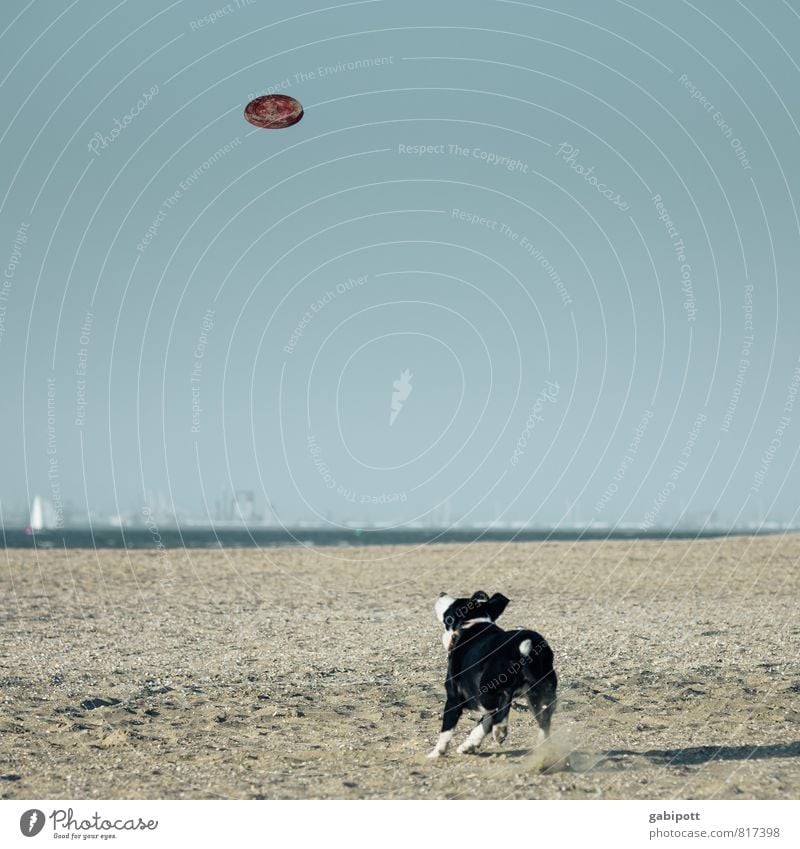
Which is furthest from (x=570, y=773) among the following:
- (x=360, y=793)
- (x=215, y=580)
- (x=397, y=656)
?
(x=215, y=580)

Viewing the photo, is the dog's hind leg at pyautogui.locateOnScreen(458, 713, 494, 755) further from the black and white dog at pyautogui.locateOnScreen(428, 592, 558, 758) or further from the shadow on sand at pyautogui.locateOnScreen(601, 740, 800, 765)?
the shadow on sand at pyautogui.locateOnScreen(601, 740, 800, 765)

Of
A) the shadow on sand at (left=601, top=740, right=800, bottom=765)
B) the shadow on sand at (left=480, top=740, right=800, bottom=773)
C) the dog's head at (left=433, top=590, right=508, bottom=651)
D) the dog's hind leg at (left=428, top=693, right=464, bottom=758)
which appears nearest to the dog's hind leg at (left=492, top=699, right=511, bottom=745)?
the shadow on sand at (left=480, top=740, right=800, bottom=773)

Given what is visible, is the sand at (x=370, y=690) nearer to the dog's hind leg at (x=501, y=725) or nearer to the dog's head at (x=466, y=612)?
the dog's hind leg at (x=501, y=725)

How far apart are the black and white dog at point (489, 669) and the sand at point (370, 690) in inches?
16.3

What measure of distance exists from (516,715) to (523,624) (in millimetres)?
9463

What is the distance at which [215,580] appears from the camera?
33.6 meters

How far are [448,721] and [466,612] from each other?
1215 millimetres

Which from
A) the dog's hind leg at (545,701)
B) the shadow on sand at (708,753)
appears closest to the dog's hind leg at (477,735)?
the dog's hind leg at (545,701)

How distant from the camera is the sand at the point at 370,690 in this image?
32.0 ft

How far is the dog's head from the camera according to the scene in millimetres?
10391

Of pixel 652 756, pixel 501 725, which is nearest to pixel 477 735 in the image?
pixel 501 725

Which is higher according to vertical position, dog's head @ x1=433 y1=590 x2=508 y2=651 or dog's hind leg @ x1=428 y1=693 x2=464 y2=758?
dog's head @ x1=433 y1=590 x2=508 y2=651
